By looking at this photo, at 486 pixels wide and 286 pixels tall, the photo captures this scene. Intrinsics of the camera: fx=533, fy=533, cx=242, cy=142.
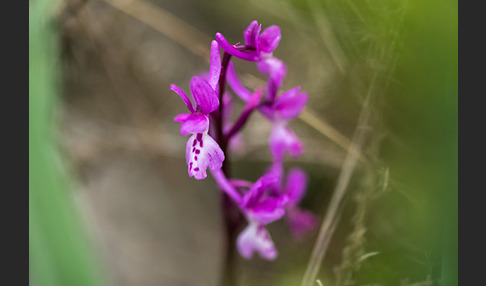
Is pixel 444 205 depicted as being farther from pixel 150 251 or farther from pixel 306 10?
pixel 150 251

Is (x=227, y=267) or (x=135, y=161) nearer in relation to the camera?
(x=227, y=267)

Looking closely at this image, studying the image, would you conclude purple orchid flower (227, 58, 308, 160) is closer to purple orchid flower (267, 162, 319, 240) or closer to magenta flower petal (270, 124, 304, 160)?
magenta flower petal (270, 124, 304, 160)

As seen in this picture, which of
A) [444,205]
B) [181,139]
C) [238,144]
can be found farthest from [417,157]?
[181,139]

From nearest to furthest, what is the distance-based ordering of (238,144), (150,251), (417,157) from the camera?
1. (417,157)
2. (238,144)
3. (150,251)

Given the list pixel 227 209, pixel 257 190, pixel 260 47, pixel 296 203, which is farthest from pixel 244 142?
pixel 260 47

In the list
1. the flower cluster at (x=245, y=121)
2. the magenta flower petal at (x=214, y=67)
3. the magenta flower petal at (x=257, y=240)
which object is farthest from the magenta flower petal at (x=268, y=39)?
the magenta flower petal at (x=257, y=240)

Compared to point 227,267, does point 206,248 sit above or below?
below

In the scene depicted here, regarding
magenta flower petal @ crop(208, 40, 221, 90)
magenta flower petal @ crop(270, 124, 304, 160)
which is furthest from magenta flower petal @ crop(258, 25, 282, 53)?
magenta flower petal @ crop(270, 124, 304, 160)
